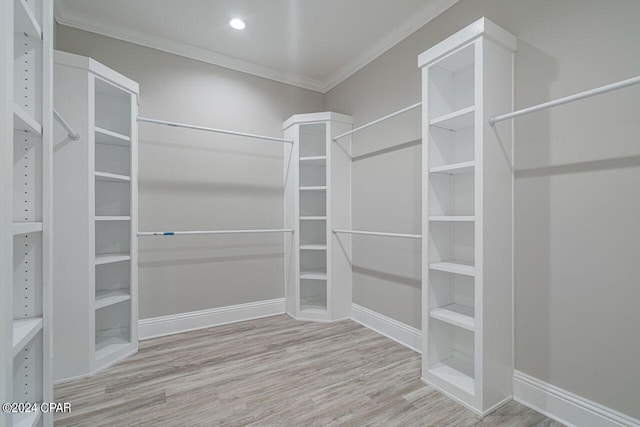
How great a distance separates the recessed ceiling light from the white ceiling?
0.05m

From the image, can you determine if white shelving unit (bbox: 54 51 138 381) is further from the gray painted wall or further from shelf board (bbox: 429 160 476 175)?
the gray painted wall

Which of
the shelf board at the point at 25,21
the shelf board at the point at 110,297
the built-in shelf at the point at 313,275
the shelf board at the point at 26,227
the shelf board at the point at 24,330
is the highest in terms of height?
the shelf board at the point at 25,21

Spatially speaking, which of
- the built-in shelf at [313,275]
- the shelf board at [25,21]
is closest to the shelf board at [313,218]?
the built-in shelf at [313,275]

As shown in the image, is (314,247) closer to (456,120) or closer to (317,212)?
(317,212)

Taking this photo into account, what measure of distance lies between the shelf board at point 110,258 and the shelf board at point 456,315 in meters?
2.19

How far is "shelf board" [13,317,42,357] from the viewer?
0.86 metres

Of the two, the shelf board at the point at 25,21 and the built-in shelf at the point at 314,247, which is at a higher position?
the shelf board at the point at 25,21

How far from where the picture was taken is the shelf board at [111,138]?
6.75 ft

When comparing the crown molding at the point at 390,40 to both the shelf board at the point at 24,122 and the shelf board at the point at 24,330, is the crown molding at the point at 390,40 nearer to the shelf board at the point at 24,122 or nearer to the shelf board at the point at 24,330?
the shelf board at the point at 24,122

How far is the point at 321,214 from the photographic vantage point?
10.2 ft

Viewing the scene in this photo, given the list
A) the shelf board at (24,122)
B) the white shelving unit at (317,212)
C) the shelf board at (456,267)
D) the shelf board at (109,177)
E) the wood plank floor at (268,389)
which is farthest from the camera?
the white shelving unit at (317,212)

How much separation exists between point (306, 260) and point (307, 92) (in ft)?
6.32

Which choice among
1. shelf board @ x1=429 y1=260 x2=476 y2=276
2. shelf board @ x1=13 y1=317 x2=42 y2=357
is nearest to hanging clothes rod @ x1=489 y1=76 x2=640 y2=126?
shelf board @ x1=429 y1=260 x2=476 y2=276

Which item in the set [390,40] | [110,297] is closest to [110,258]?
[110,297]
